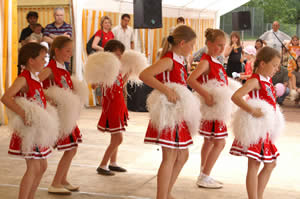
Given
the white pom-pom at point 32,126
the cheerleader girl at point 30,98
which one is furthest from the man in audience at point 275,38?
the white pom-pom at point 32,126

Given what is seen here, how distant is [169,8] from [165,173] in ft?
24.9

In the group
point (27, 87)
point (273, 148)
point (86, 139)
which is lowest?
point (86, 139)

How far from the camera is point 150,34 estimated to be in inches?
374

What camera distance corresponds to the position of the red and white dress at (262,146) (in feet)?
9.13

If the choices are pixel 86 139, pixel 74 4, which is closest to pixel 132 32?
pixel 74 4

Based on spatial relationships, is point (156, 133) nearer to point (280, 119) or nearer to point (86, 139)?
point (280, 119)

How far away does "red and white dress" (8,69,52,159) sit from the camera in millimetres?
2699

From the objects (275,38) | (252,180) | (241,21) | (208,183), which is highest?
(241,21)

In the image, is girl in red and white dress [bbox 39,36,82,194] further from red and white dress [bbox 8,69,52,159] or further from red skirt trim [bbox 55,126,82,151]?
red and white dress [bbox 8,69,52,159]

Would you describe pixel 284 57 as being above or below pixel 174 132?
above

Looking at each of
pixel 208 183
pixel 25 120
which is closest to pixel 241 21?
pixel 208 183

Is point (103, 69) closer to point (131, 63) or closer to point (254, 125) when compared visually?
point (131, 63)

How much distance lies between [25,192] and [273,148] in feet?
5.42

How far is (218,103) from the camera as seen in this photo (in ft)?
11.0
